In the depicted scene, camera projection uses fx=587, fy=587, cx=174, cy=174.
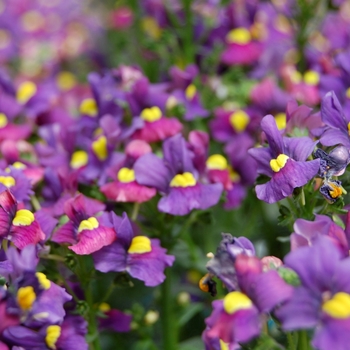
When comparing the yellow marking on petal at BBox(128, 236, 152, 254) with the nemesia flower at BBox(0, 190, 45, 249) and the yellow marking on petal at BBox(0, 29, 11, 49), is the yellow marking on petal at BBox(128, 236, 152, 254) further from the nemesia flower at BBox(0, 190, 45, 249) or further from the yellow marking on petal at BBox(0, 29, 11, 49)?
the yellow marking on petal at BBox(0, 29, 11, 49)

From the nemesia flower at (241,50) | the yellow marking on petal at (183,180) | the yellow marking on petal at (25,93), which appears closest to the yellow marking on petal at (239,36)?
the nemesia flower at (241,50)

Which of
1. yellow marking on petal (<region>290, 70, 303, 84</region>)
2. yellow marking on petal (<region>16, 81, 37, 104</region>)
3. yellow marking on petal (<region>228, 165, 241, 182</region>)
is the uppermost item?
yellow marking on petal (<region>290, 70, 303, 84</region>)

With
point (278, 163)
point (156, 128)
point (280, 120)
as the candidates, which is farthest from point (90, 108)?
point (278, 163)

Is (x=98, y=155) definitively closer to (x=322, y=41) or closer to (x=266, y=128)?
(x=266, y=128)

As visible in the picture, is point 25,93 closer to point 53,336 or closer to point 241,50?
point 241,50

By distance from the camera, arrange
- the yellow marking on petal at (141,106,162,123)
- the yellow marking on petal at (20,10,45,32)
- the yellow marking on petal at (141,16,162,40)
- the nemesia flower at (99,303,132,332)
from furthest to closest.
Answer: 1. the yellow marking on petal at (20,10,45,32)
2. the yellow marking on petal at (141,16,162,40)
3. the yellow marking on petal at (141,106,162,123)
4. the nemesia flower at (99,303,132,332)

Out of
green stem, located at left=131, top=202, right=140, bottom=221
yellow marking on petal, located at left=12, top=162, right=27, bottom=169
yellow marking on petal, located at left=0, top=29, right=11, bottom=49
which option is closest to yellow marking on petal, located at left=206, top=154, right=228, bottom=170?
green stem, located at left=131, top=202, right=140, bottom=221

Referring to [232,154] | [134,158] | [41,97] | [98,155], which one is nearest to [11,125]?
[41,97]
